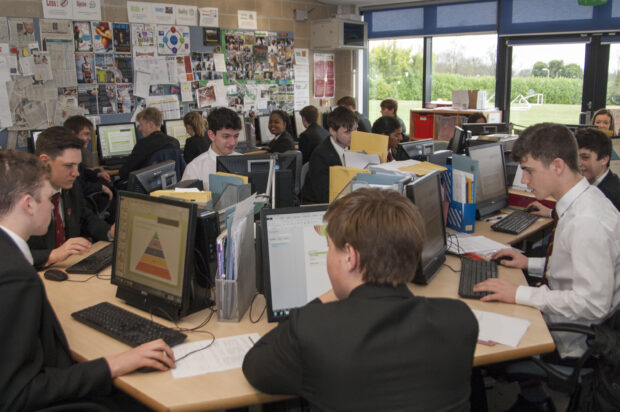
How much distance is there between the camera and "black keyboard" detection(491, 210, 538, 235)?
10.5ft

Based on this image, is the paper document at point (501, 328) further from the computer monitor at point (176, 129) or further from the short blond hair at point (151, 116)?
the computer monitor at point (176, 129)

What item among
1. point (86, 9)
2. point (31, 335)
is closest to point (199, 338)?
point (31, 335)

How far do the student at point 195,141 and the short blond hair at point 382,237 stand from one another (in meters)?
4.45

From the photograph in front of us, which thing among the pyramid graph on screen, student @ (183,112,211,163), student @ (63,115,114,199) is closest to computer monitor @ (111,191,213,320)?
the pyramid graph on screen

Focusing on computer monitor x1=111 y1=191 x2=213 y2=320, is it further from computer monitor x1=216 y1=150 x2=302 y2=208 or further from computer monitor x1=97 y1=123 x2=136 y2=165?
computer monitor x1=97 y1=123 x2=136 y2=165

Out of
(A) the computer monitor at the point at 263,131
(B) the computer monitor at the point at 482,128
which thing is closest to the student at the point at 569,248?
(B) the computer monitor at the point at 482,128

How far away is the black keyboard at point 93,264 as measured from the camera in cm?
255

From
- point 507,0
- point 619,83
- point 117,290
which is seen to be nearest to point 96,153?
point 117,290

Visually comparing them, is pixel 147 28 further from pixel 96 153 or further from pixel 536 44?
pixel 536 44

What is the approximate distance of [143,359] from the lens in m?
1.70

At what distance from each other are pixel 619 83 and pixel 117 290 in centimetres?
670

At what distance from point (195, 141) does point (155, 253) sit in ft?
12.5

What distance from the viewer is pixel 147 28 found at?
6.11 meters

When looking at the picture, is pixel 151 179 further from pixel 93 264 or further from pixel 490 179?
pixel 490 179
